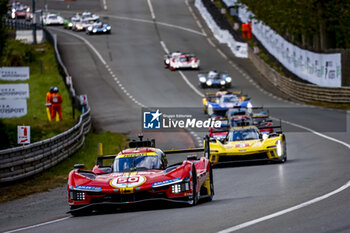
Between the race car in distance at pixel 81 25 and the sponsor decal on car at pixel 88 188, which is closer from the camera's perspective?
the sponsor decal on car at pixel 88 188

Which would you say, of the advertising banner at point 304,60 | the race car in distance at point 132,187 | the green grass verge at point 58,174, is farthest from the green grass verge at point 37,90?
the advertising banner at point 304,60

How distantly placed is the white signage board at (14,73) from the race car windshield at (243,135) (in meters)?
8.66

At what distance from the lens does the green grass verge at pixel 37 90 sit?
30.1 m

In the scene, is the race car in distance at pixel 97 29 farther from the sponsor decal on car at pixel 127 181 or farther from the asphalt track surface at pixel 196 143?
the sponsor decal on car at pixel 127 181

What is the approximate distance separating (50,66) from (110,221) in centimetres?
5499

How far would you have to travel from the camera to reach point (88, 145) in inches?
1181

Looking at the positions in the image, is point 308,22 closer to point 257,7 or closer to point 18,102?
point 257,7

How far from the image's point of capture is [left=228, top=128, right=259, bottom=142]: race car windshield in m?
23.0

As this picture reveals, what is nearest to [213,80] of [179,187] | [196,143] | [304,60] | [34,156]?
[304,60]

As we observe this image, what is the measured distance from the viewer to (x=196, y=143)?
31.1m

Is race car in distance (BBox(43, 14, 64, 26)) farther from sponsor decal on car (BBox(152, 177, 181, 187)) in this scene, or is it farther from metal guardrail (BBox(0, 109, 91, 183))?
sponsor decal on car (BBox(152, 177, 181, 187))

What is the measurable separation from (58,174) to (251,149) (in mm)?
5121

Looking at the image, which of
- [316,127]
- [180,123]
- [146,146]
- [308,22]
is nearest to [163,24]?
[308,22]

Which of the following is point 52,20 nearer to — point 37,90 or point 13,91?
point 37,90
